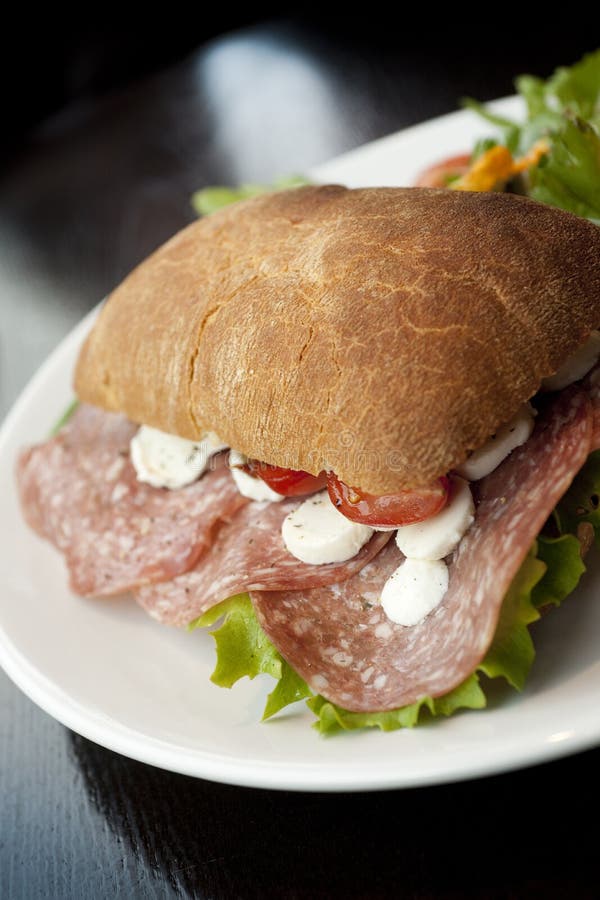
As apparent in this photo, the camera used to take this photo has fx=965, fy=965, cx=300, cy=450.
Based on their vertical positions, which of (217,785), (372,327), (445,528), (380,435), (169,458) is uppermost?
(372,327)

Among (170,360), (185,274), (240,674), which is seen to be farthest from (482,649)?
(185,274)

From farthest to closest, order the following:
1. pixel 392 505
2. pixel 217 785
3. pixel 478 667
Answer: pixel 217 785
pixel 392 505
pixel 478 667

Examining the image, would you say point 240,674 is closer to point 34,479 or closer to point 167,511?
point 167,511

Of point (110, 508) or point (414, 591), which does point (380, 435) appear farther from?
point (110, 508)

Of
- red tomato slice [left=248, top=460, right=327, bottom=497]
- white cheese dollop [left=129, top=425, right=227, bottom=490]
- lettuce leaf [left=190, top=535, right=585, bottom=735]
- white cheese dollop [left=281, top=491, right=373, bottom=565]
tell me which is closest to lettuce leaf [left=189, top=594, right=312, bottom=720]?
lettuce leaf [left=190, top=535, right=585, bottom=735]

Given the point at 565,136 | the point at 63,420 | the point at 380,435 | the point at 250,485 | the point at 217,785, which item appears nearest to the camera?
the point at 380,435

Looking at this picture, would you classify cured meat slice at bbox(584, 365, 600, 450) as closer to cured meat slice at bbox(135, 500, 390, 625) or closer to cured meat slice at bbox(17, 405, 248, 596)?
cured meat slice at bbox(135, 500, 390, 625)

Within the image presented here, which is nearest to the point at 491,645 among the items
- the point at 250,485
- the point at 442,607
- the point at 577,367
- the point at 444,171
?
the point at 442,607
